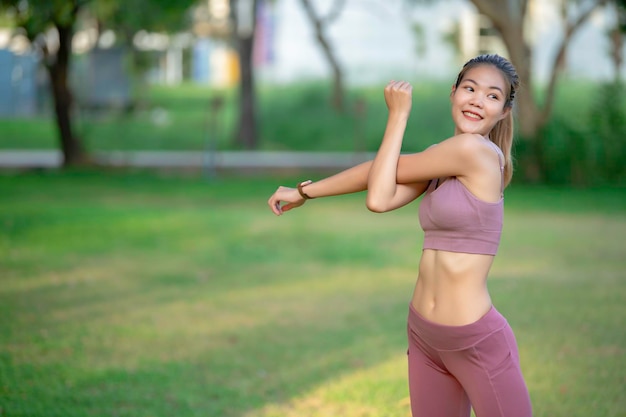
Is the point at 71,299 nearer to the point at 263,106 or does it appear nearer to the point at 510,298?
the point at 510,298

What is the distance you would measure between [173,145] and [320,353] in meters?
24.6

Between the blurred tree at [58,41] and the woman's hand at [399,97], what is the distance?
54.1ft

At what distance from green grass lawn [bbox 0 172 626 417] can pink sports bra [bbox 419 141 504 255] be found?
2385 millimetres

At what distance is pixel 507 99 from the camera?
3.44 meters

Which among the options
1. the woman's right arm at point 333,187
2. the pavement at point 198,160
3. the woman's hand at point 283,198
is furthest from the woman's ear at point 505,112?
the pavement at point 198,160

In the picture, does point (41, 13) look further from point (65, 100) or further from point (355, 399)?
point (355, 399)

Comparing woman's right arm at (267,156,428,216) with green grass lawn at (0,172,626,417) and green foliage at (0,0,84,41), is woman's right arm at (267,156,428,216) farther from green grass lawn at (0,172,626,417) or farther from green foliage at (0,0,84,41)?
green foliage at (0,0,84,41)

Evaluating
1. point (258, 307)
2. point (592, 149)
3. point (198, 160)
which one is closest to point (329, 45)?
point (198, 160)

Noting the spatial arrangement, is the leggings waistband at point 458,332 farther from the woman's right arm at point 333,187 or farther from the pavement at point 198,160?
the pavement at point 198,160

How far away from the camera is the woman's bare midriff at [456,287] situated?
334 cm

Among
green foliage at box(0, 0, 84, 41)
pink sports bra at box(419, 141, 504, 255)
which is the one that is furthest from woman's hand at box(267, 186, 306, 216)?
green foliage at box(0, 0, 84, 41)

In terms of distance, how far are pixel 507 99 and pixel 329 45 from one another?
28558 millimetres

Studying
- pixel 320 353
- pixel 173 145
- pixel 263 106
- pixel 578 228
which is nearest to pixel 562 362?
pixel 320 353

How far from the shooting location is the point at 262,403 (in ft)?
18.8
